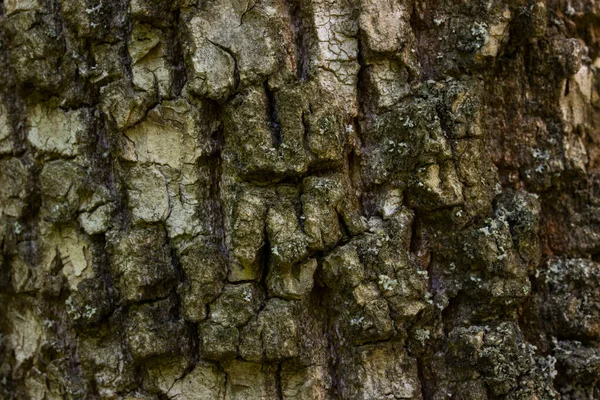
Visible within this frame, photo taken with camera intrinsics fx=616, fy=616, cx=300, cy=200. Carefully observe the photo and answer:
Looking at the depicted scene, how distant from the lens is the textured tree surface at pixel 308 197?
1.72 metres

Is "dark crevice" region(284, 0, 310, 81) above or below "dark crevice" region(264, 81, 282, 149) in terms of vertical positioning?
above

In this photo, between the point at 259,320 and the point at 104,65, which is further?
the point at 104,65

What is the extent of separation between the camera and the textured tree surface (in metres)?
1.72

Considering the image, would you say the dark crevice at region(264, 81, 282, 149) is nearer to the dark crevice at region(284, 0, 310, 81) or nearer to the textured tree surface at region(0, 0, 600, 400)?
the textured tree surface at region(0, 0, 600, 400)

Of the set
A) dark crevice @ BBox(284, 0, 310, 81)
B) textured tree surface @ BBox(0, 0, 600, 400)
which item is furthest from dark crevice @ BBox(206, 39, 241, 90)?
dark crevice @ BBox(284, 0, 310, 81)

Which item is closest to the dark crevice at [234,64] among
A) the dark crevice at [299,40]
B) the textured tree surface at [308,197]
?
the textured tree surface at [308,197]

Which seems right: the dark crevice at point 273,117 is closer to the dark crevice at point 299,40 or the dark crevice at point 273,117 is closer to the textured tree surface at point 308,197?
the textured tree surface at point 308,197

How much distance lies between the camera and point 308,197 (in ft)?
5.59

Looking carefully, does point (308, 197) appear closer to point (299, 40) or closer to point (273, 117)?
point (273, 117)

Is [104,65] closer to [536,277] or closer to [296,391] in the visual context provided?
[296,391]

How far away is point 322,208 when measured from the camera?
5.57 feet

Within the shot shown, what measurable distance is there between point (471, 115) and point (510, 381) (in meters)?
0.77

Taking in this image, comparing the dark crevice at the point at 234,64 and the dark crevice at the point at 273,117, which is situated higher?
the dark crevice at the point at 234,64

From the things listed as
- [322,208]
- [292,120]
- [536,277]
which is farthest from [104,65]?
[536,277]
